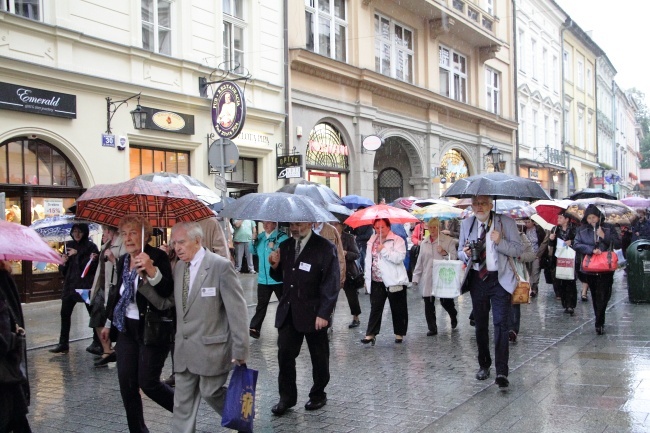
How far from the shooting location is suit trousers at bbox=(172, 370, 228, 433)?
4.81 m

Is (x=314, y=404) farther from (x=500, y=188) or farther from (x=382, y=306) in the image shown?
(x=382, y=306)

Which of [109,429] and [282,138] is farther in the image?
[282,138]

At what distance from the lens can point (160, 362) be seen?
4.99 meters

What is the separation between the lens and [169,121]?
15.6 meters

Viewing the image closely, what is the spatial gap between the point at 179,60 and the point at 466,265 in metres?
10.6

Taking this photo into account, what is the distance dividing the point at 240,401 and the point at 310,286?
162 cm

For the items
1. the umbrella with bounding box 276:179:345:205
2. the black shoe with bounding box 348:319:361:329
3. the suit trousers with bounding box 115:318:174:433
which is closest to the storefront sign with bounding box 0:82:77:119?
the umbrella with bounding box 276:179:345:205

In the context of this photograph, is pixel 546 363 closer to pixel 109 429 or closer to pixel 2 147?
pixel 109 429

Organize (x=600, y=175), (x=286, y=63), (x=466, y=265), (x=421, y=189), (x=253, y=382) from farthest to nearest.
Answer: (x=600, y=175) < (x=421, y=189) < (x=286, y=63) < (x=466, y=265) < (x=253, y=382)

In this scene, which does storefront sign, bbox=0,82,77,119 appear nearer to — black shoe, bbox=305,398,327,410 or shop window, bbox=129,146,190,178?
shop window, bbox=129,146,190,178

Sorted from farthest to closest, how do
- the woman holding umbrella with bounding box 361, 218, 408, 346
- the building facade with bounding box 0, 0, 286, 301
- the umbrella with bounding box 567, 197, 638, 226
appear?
1. the building facade with bounding box 0, 0, 286, 301
2. the umbrella with bounding box 567, 197, 638, 226
3. the woman holding umbrella with bounding box 361, 218, 408, 346

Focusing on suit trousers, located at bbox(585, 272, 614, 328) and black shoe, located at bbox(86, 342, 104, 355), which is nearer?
black shoe, located at bbox(86, 342, 104, 355)

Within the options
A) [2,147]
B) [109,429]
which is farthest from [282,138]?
[109,429]

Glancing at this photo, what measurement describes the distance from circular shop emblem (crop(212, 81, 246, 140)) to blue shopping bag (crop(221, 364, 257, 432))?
11.1 metres
